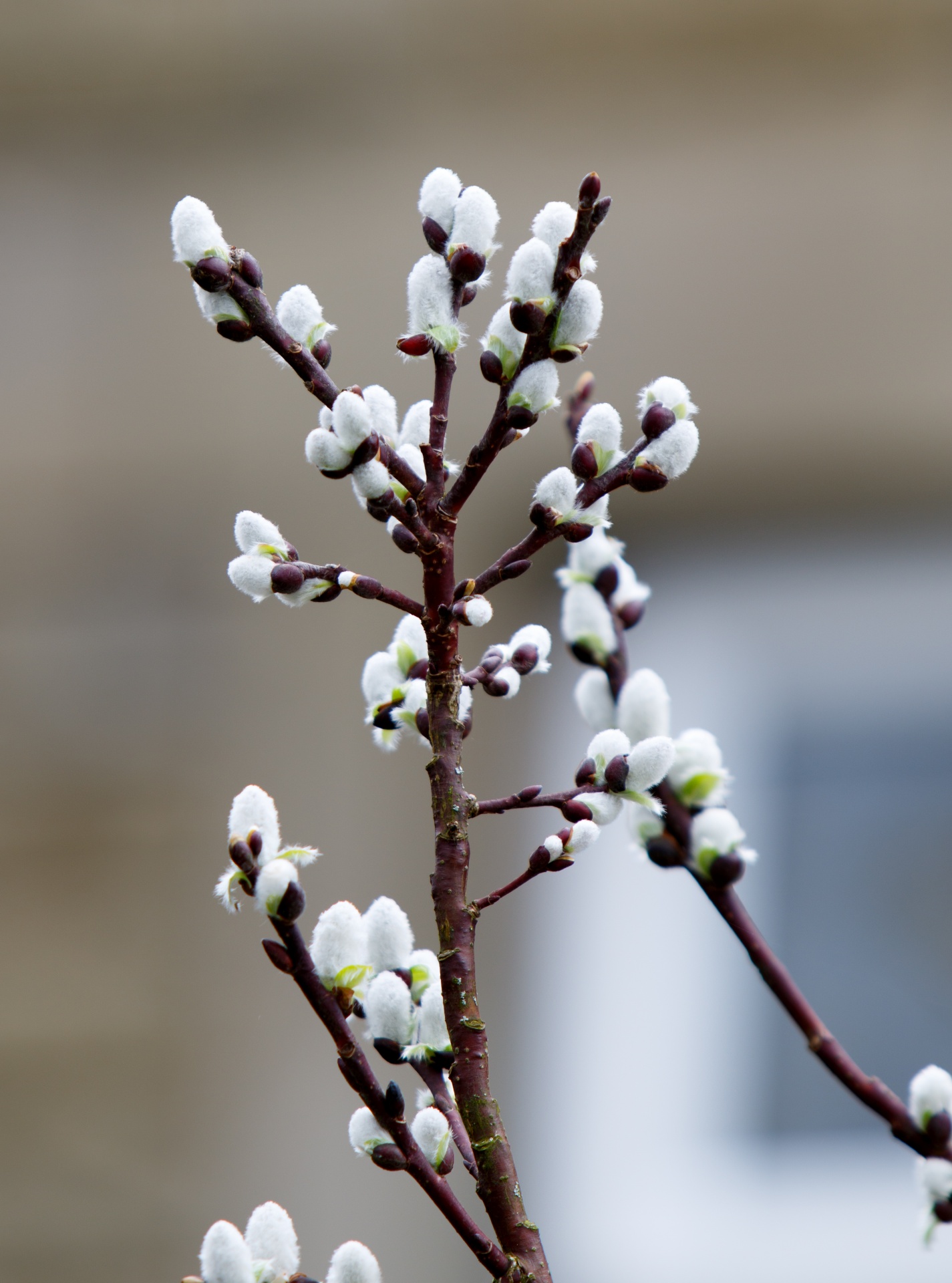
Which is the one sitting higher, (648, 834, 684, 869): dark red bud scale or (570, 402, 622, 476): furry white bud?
(570, 402, 622, 476): furry white bud

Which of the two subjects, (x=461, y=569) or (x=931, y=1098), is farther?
(x=461, y=569)

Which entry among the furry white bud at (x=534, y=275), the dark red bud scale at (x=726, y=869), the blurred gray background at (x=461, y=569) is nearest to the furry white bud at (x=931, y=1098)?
the dark red bud scale at (x=726, y=869)

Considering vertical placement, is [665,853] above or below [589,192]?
below

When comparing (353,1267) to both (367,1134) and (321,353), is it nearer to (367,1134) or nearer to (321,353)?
(367,1134)

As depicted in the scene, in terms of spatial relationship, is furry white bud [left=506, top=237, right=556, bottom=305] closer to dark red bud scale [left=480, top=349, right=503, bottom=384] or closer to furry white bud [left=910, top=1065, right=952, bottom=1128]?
dark red bud scale [left=480, top=349, right=503, bottom=384]

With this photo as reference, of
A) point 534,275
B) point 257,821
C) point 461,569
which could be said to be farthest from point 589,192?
point 461,569

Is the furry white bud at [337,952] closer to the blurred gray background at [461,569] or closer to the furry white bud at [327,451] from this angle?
the furry white bud at [327,451]

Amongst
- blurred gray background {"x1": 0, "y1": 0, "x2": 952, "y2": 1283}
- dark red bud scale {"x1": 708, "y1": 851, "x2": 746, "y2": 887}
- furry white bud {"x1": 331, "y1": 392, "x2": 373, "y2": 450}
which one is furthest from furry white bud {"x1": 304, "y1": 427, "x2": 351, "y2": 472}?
blurred gray background {"x1": 0, "y1": 0, "x2": 952, "y2": 1283}
